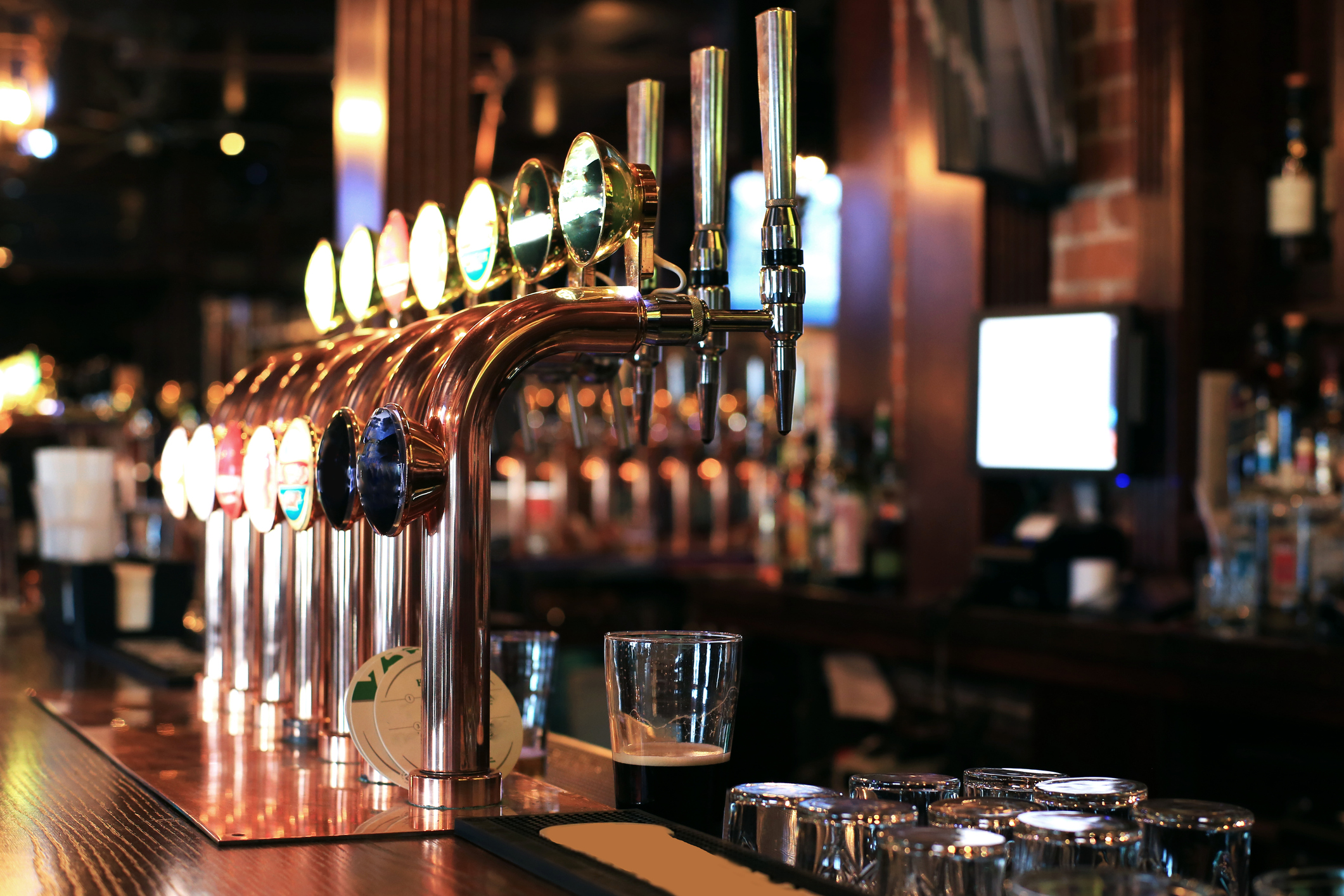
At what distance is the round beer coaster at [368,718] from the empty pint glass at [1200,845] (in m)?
0.52

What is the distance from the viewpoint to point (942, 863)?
63cm

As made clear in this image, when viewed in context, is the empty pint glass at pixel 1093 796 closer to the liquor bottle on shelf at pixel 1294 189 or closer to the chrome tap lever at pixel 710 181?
the chrome tap lever at pixel 710 181

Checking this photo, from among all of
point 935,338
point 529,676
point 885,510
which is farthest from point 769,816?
point 885,510

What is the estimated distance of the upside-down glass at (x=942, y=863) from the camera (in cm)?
62

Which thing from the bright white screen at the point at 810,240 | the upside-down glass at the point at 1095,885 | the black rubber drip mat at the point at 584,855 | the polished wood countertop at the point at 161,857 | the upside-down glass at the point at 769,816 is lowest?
the polished wood countertop at the point at 161,857

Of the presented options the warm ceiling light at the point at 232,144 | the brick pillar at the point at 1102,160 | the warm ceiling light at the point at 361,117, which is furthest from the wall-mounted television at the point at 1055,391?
the warm ceiling light at the point at 232,144

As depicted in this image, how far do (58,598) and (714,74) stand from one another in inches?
63.8

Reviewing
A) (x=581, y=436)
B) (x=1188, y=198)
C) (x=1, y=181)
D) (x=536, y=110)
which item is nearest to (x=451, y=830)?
(x=581, y=436)

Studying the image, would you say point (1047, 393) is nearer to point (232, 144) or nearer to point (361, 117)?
point (361, 117)

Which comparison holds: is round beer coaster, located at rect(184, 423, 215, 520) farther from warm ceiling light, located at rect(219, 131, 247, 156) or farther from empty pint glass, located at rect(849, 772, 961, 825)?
warm ceiling light, located at rect(219, 131, 247, 156)

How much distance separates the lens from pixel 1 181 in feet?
19.8

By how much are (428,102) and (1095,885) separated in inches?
63.0

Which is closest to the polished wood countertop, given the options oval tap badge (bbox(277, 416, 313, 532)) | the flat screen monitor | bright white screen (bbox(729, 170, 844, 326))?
oval tap badge (bbox(277, 416, 313, 532))

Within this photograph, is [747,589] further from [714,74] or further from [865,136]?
[714,74]
